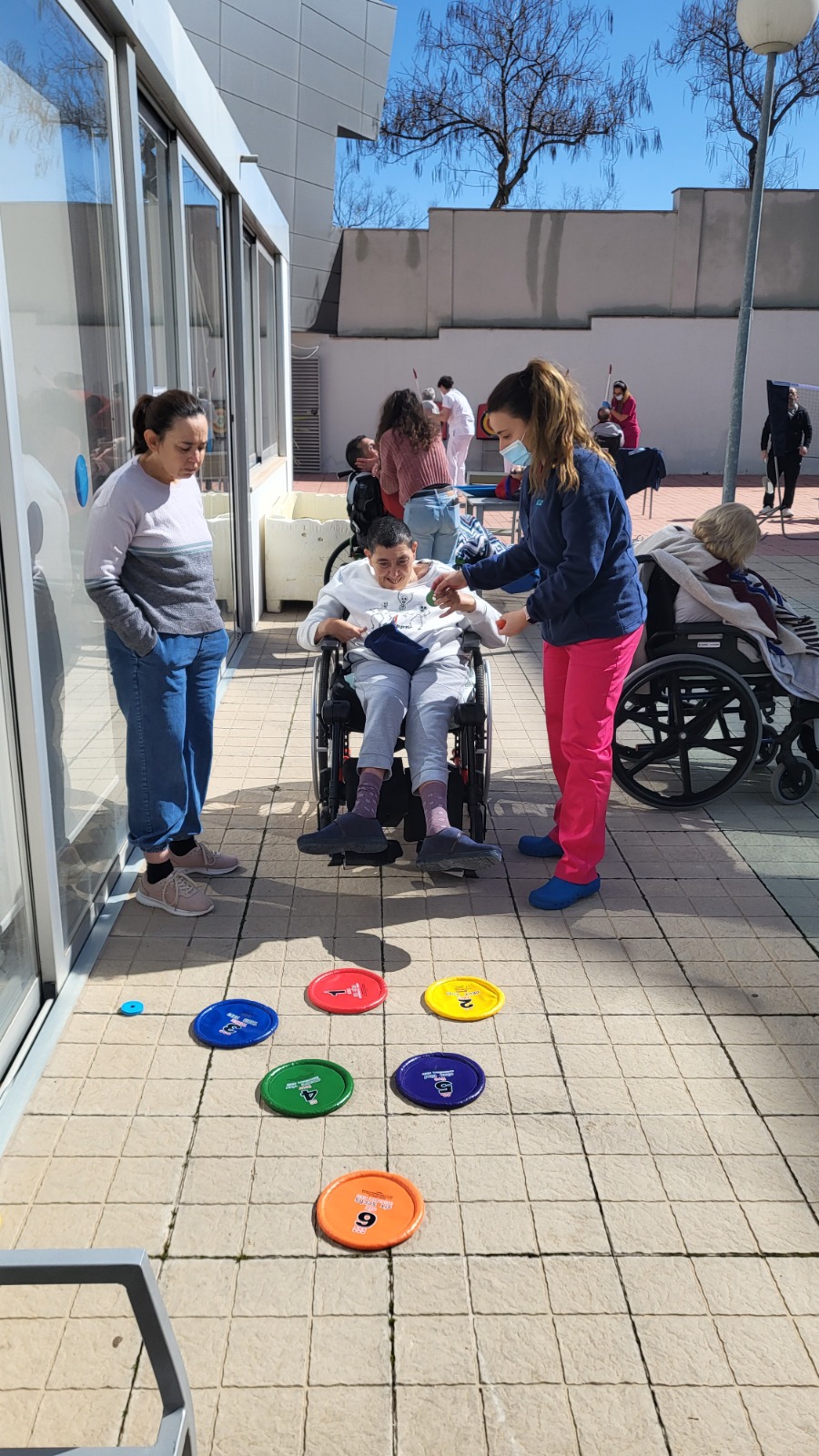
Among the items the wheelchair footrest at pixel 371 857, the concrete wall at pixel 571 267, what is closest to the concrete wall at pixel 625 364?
the concrete wall at pixel 571 267

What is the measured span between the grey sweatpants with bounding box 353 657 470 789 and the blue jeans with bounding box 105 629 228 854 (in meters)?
0.55

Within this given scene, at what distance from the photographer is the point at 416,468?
7016 millimetres

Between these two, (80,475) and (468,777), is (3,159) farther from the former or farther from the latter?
(468,777)

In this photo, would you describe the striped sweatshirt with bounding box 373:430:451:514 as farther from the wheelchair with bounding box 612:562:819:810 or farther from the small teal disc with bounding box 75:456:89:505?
the small teal disc with bounding box 75:456:89:505

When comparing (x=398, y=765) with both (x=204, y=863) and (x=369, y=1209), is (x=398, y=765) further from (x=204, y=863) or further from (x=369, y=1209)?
(x=369, y=1209)

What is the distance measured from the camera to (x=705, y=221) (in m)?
20.7

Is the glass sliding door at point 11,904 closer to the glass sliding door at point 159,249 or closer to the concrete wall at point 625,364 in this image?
the glass sliding door at point 159,249

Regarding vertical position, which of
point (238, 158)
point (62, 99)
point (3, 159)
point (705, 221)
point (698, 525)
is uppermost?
point (705, 221)

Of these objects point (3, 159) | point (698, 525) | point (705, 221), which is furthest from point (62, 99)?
point (705, 221)

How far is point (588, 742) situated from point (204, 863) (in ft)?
4.68

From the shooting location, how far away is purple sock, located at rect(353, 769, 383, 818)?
3.79 m

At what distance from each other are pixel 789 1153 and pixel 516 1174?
2.14 ft

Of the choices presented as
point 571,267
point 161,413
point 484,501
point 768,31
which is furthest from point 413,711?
point 571,267

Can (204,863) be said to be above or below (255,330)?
below
